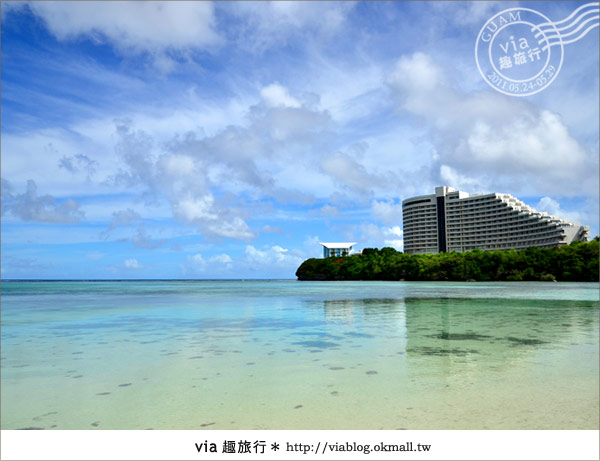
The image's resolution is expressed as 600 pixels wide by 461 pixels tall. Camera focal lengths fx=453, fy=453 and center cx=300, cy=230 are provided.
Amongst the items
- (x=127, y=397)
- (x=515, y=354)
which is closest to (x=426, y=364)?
(x=515, y=354)

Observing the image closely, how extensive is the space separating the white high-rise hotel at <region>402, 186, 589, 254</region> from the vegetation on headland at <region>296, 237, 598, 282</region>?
2050 centimetres

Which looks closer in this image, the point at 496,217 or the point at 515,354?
the point at 515,354

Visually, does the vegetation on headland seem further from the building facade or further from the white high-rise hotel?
the building facade

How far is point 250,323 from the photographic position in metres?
11.0

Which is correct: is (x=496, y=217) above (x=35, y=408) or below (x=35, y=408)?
above

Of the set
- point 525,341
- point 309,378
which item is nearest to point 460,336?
point 525,341

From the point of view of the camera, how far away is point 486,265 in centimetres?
5234

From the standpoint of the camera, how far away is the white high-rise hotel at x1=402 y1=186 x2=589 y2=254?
71688 mm

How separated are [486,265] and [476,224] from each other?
3835 cm

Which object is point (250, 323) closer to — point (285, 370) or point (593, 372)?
point (285, 370)

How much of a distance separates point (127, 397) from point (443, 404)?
119 inches

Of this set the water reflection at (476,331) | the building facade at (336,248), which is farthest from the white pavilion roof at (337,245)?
the water reflection at (476,331)

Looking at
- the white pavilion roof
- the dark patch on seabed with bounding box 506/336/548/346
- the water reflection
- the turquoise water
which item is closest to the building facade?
the white pavilion roof

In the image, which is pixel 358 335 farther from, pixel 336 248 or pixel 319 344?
pixel 336 248
